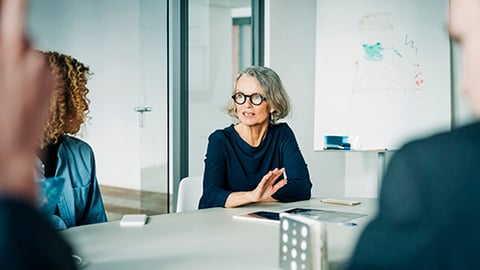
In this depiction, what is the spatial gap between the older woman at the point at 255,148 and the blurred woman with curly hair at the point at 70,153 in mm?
588

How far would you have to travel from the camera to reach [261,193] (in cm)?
253

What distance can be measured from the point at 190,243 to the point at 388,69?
124 inches

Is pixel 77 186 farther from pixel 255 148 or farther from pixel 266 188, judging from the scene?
pixel 255 148

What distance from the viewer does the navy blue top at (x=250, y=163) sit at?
112 inches

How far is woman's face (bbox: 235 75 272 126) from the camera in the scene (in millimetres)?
3055

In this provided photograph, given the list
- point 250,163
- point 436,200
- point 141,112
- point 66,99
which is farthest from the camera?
point 141,112

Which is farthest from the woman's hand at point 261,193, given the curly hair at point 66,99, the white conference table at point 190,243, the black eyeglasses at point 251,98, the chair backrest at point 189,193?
the curly hair at point 66,99

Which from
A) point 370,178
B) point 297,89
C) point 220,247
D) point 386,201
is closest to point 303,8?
point 297,89

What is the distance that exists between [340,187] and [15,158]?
5113mm

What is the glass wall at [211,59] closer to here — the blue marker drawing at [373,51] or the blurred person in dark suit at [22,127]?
the blue marker drawing at [373,51]

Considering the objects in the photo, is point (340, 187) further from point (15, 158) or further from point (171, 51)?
point (15, 158)

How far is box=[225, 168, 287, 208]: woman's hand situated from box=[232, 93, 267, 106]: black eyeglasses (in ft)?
1.92

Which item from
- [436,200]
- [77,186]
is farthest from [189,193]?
[436,200]

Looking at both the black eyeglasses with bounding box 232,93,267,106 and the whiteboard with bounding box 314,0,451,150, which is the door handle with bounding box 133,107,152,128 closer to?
the whiteboard with bounding box 314,0,451,150
